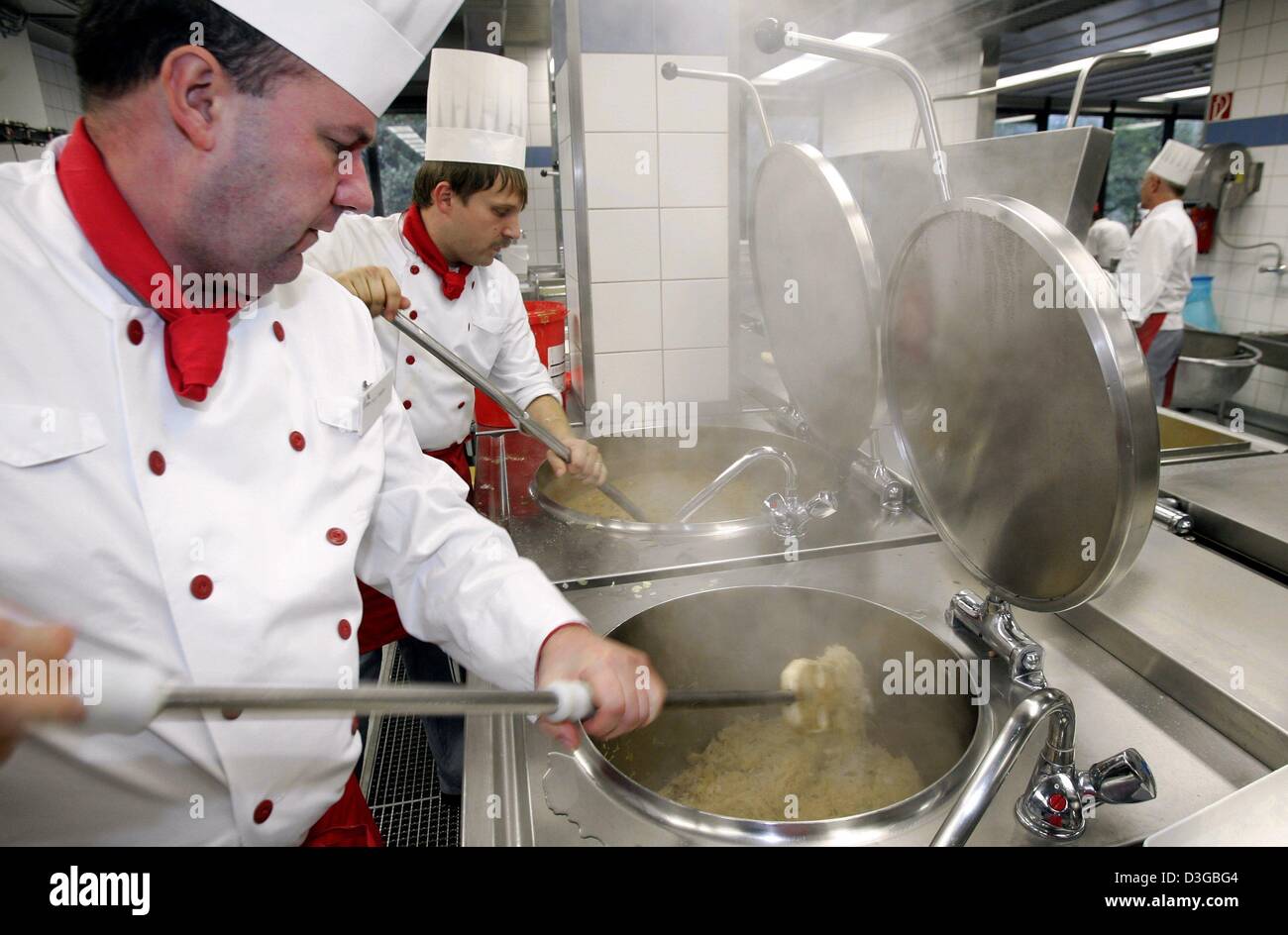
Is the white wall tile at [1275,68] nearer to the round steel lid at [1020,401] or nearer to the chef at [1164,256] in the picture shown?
the chef at [1164,256]

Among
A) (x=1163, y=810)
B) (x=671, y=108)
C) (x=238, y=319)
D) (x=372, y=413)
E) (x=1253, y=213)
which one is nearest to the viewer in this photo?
(x=1163, y=810)

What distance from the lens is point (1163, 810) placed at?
0.92 metres

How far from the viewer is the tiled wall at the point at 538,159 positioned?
7.58m

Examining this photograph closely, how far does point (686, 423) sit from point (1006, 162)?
1.40 meters

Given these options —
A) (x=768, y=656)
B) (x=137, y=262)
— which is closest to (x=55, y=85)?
(x=137, y=262)

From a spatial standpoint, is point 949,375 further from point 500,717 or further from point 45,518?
point 45,518

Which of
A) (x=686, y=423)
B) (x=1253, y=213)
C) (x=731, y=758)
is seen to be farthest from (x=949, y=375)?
(x=1253, y=213)

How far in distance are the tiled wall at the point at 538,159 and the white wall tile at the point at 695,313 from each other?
15.6 ft

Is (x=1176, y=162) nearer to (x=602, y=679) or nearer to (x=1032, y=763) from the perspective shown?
(x=1032, y=763)

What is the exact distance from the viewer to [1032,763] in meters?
1.02

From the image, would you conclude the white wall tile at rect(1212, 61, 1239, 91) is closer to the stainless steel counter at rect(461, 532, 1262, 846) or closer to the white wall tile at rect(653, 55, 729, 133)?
the white wall tile at rect(653, 55, 729, 133)

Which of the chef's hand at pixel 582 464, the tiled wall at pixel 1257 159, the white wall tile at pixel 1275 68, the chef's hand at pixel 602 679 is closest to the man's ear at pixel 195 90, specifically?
the chef's hand at pixel 602 679

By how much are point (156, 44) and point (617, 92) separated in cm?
190

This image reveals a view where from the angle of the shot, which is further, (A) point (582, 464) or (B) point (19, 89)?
(B) point (19, 89)
